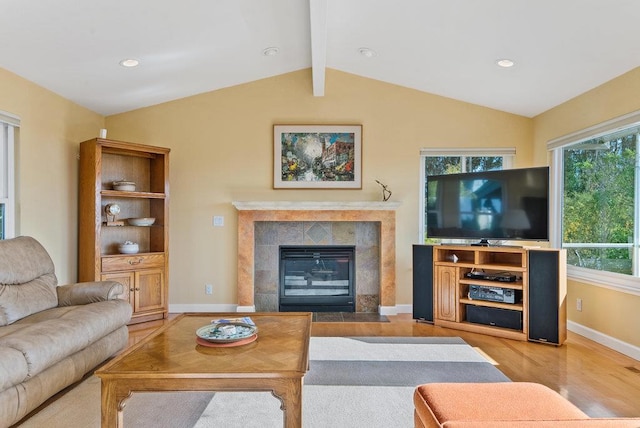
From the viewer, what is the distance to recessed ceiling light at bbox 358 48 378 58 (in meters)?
4.27

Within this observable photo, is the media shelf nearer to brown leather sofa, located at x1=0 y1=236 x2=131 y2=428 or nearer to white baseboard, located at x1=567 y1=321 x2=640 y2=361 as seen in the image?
white baseboard, located at x1=567 y1=321 x2=640 y2=361

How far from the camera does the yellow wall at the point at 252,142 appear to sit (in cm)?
510

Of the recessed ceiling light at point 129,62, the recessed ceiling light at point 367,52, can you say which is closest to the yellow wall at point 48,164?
the recessed ceiling light at point 129,62

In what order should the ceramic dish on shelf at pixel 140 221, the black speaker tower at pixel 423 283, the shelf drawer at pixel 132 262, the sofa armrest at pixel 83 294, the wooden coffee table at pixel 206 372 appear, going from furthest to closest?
1. the ceramic dish on shelf at pixel 140 221
2. the black speaker tower at pixel 423 283
3. the shelf drawer at pixel 132 262
4. the sofa armrest at pixel 83 294
5. the wooden coffee table at pixel 206 372

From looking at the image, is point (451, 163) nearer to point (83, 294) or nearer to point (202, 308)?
point (202, 308)

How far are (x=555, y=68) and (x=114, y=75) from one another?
4.11 m

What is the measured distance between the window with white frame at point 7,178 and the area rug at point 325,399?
5.54 feet

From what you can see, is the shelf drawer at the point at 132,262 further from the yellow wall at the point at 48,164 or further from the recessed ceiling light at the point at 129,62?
the recessed ceiling light at the point at 129,62

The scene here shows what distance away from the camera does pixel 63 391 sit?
108 inches

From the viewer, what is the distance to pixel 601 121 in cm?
377

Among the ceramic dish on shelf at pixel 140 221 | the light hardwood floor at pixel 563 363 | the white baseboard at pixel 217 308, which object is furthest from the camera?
the white baseboard at pixel 217 308

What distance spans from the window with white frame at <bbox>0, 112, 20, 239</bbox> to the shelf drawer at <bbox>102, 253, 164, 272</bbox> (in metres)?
0.91

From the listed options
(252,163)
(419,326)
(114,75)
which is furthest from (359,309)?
(114,75)

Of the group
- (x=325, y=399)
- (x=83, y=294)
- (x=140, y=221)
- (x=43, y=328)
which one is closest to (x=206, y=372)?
(x=325, y=399)
